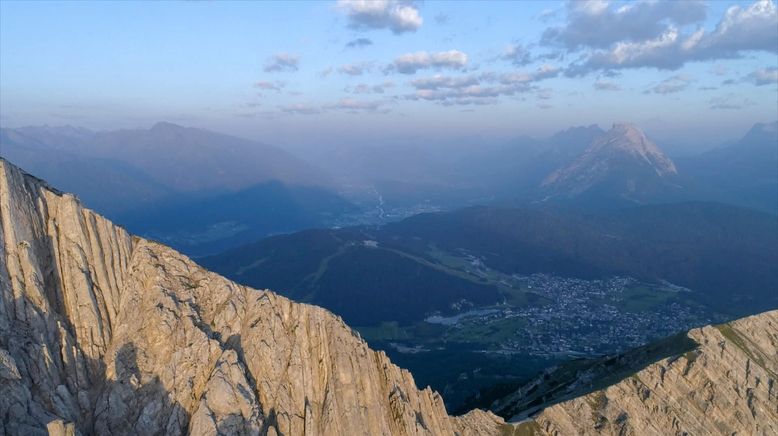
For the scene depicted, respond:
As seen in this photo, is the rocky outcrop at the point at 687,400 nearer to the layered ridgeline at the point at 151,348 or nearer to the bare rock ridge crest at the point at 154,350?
the bare rock ridge crest at the point at 154,350

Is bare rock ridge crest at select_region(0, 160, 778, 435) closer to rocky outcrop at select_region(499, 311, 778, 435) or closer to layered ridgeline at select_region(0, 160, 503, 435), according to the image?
layered ridgeline at select_region(0, 160, 503, 435)

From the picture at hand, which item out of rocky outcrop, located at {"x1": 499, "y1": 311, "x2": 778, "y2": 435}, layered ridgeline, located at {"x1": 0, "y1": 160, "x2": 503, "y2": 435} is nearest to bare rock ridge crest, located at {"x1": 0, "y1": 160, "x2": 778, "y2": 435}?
layered ridgeline, located at {"x1": 0, "y1": 160, "x2": 503, "y2": 435}

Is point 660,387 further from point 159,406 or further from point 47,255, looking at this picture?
point 47,255

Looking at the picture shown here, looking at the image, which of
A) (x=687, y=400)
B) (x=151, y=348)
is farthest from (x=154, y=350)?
(x=687, y=400)

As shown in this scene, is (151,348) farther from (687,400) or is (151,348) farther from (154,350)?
(687,400)

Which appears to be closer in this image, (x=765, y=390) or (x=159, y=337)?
(x=159, y=337)

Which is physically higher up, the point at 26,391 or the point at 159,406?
the point at 26,391

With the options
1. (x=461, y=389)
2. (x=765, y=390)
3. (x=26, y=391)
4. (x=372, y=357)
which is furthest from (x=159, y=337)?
(x=461, y=389)
